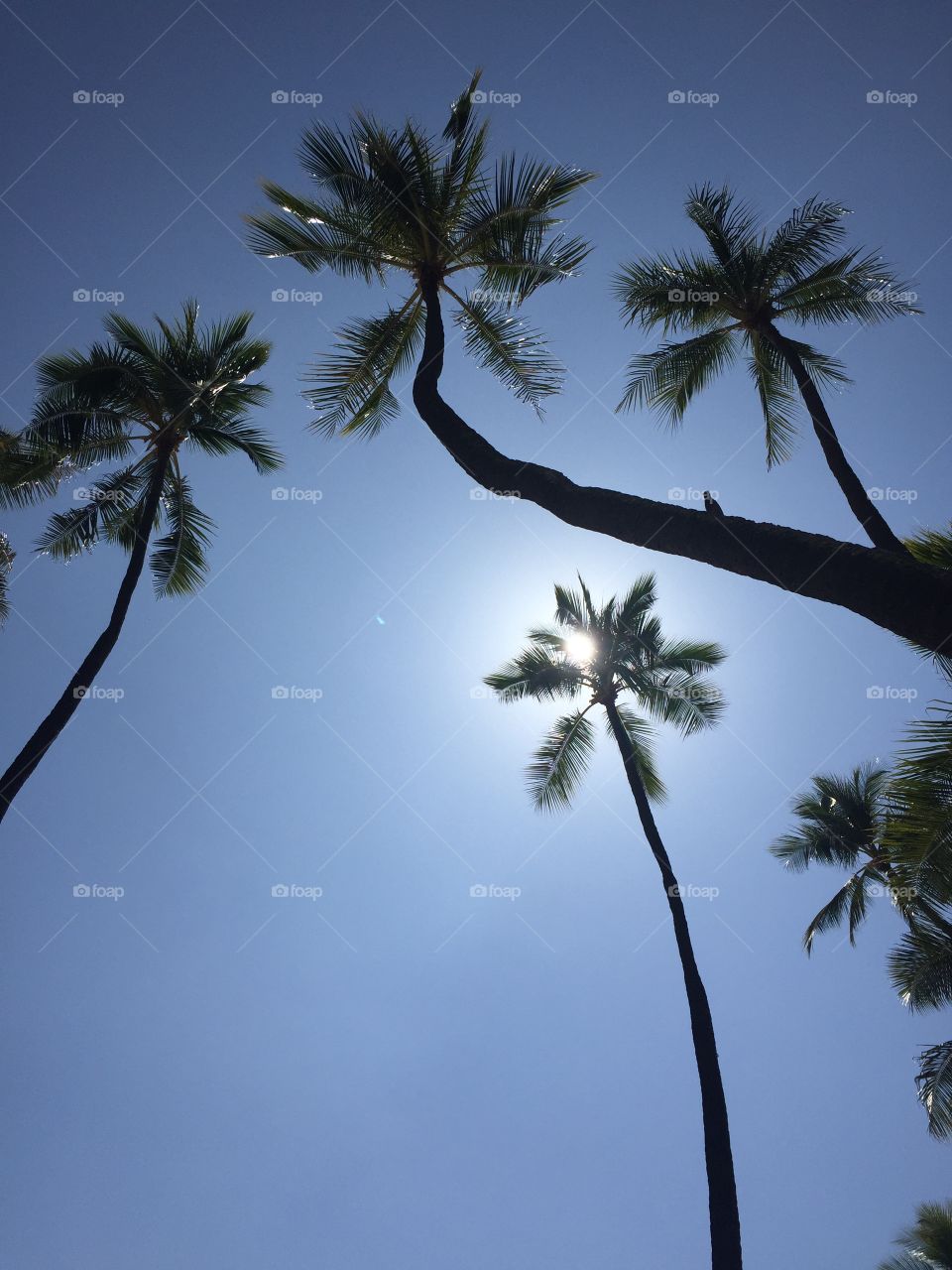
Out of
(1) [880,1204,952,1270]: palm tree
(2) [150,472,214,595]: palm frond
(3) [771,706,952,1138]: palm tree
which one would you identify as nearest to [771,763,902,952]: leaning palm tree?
(3) [771,706,952,1138]: palm tree

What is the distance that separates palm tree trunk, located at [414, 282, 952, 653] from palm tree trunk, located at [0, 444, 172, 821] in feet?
22.2

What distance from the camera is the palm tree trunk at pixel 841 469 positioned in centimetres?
675

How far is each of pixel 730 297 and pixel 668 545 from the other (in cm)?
829

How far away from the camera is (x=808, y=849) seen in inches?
725

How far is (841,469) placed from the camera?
27.5 feet

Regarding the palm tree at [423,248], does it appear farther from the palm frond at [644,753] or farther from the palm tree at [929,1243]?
the palm tree at [929,1243]

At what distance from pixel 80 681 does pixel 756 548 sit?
9.48 m

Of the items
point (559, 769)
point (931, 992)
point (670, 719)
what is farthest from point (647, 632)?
point (931, 992)

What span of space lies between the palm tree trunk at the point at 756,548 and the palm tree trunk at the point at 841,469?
213 cm

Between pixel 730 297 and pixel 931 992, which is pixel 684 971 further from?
pixel 730 297

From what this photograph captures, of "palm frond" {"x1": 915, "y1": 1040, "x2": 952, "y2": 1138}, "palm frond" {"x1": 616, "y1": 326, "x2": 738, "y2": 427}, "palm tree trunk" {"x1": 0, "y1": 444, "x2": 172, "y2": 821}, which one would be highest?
"palm frond" {"x1": 616, "y1": 326, "x2": 738, "y2": 427}

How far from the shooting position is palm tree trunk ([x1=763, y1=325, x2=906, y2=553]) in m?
6.75

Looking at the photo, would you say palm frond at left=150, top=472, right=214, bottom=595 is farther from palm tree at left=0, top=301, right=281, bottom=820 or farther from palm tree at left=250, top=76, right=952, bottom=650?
palm tree at left=250, top=76, right=952, bottom=650

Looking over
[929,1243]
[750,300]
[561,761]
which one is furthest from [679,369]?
[929,1243]
